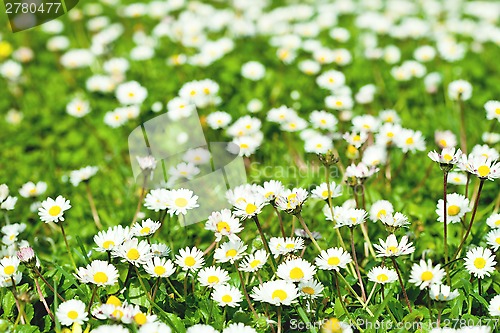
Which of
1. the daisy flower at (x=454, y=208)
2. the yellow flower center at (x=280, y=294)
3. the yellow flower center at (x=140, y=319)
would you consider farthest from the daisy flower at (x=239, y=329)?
the daisy flower at (x=454, y=208)

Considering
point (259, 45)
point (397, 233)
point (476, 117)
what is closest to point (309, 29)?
point (259, 45)

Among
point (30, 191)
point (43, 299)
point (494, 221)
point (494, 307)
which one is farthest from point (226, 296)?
point (30, 191)

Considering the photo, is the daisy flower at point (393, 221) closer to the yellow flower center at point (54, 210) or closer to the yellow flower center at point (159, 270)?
the yellow flower center at point (159, 270)

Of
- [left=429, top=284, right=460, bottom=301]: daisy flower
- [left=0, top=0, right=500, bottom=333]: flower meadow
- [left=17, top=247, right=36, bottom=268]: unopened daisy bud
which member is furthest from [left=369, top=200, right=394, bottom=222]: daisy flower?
[left=17, top=247, right=36, bottom=268]: unopened daisy bud

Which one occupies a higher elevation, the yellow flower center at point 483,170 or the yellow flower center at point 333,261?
the yellow flower center at point 483,170

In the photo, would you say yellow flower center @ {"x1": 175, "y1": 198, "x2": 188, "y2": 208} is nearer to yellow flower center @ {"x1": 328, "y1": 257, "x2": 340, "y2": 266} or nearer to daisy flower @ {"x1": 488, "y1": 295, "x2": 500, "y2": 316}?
yellow flower center @ {"x1": 328, "y1": 257, "x2": 340, "y2": 266}

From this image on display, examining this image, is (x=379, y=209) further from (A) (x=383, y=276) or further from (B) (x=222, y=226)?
(B) (x=222, y=226)

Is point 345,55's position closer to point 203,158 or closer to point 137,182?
point 203,158
